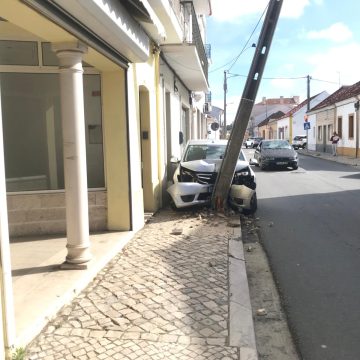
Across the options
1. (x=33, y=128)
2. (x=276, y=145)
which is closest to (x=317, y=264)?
(x=33, y=128)

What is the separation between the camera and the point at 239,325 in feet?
14.1

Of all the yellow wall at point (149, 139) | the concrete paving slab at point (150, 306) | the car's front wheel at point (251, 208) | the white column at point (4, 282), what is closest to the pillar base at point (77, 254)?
the concrete paving slab at point (150, 306)

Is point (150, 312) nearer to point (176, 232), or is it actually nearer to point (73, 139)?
point (73, 139)

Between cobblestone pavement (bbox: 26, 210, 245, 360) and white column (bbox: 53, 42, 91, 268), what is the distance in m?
0.65

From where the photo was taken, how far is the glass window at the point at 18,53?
7.25m

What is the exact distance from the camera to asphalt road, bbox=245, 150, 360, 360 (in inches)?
164

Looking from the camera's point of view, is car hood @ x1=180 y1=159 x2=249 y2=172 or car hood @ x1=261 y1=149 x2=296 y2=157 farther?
car hood @ x1=261 y1=149 x2=296 y2=157

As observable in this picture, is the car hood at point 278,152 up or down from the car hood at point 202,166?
down

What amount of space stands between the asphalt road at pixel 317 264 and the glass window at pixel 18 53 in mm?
4715

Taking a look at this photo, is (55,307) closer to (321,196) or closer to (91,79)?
(91,79)

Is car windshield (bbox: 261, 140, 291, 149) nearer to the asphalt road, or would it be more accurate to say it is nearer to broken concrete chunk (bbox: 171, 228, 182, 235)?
the asphalt road

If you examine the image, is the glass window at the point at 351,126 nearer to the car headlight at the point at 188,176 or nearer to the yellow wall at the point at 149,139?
the car headlight at the point at 188,176

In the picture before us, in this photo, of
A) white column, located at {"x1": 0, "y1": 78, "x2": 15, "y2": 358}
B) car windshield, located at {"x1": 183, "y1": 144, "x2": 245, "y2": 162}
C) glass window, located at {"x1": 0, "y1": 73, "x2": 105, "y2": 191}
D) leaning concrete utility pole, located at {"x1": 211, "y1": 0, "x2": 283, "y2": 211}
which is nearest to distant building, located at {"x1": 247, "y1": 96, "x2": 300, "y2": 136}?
car windshield, located at {"x1": 183, "y1": 144, "x2": 245, "y2": 162}

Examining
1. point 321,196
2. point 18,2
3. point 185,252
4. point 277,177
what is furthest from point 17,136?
point 277,177
